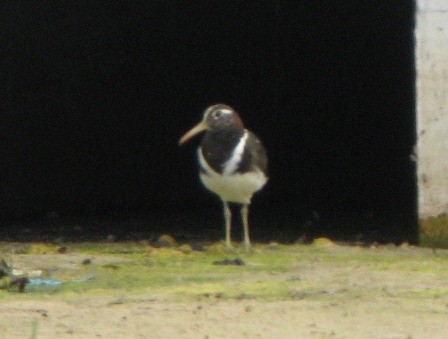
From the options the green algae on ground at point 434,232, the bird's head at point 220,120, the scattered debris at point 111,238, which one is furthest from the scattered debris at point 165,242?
the green algae on ground at point 434,232

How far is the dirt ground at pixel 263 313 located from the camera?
5637mm

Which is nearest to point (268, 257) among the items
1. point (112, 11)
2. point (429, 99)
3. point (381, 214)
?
point (429, 99)

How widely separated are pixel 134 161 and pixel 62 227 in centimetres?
471

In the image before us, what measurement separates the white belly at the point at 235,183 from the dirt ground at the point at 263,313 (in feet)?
5.94

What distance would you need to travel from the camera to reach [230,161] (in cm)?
909

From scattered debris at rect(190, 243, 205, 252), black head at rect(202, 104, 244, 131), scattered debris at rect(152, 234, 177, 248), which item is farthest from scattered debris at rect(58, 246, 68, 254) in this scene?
black head at rect(202, 104, 244, 131)

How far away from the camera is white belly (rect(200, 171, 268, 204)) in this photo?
909 cm

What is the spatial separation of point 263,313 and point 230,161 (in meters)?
3.09

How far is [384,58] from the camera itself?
16047 millimetres

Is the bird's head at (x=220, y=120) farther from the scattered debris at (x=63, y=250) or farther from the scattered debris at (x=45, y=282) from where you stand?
the scattered debris at (x=45, y=282)

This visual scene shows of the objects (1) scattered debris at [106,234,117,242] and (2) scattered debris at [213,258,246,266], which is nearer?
(2) scattered debris at [213,258,246,266]

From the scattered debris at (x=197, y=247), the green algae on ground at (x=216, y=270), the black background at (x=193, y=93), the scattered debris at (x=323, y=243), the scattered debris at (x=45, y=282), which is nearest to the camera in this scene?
the green algae on ground at (x=216, y=270)

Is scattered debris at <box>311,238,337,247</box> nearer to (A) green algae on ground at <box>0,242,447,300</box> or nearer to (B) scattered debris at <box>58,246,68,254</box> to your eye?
(A) green algae on ground at <box>0,242,447,300</box>

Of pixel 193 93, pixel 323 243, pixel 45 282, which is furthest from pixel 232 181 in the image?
pixel 193 93
